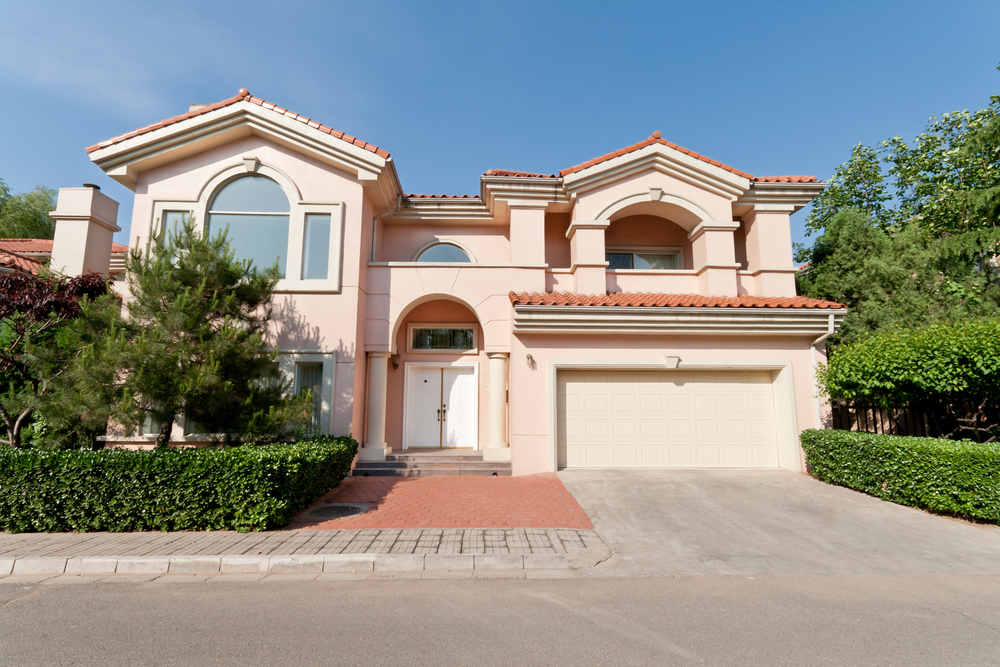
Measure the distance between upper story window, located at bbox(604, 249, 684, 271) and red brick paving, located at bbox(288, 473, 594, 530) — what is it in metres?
6.45

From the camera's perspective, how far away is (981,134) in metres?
13.7

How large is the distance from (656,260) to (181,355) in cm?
1146

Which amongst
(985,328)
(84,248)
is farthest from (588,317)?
(84,248)

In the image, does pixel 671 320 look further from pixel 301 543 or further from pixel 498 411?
pixel 301 543

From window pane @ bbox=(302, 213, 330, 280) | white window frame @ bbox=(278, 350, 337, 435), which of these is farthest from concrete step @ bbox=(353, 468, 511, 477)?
window pane @ bbox=(302, 213, 330, 280)

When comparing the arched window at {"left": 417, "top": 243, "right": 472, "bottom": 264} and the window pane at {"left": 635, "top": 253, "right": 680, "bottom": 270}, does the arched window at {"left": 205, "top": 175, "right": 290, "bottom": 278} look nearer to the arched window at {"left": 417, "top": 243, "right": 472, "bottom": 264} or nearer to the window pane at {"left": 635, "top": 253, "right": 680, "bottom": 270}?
the arched window at {"left": 417, "top": 243, "right": 472, "bottom": 264}

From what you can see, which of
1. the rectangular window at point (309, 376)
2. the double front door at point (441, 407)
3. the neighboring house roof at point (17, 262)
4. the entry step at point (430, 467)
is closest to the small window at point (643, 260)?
the double front door at point (441, 407)

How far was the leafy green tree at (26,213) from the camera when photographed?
23.7 m

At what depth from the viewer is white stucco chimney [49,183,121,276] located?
1111 cm

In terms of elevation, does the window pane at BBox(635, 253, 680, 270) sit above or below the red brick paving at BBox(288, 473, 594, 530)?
above

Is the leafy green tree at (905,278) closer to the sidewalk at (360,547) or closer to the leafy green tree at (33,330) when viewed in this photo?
the sidewalk at (360,547)

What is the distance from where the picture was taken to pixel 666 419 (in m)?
11.1

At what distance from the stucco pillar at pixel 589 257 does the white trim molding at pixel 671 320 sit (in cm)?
175

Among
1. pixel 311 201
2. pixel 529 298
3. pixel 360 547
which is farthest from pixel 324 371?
pixel 360 547
